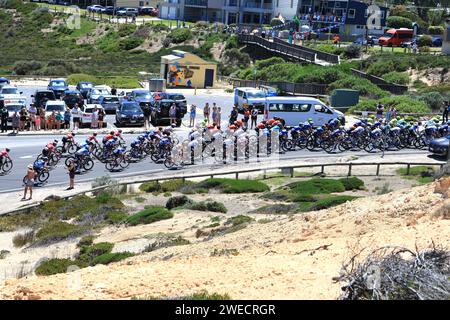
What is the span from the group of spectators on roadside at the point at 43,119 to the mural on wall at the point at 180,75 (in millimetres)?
18250

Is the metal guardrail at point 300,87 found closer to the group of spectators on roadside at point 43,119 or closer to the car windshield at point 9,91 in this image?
the car windshield at point 9,91

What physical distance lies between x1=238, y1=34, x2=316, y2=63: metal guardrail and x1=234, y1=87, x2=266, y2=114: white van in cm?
2674

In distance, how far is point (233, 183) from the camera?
28.7m

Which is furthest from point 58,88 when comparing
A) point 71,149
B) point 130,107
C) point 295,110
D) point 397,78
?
point 397,78

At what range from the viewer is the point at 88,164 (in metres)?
31.3

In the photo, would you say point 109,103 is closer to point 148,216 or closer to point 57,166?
point 57,166

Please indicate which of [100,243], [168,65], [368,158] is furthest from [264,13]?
[100,243]

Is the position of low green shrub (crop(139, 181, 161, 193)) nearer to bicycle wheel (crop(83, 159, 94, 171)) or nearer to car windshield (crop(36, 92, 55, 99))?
bicycle wheel (crop(83, 159, 94, 171))

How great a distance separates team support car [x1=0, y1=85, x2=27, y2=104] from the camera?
44.0 m

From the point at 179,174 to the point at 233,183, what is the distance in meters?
3.07

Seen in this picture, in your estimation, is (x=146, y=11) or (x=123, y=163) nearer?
(x=123, y=163)

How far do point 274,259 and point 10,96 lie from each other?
1361 inches

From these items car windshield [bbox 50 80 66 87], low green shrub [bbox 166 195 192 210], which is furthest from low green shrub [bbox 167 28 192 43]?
low green shrub [bbox 166 195 192 210]

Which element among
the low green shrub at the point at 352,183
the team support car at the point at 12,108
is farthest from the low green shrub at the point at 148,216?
the team support car at the point at 12,108
